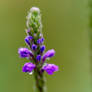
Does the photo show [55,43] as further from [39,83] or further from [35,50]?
[35,50]

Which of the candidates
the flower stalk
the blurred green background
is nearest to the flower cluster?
the flower stalk

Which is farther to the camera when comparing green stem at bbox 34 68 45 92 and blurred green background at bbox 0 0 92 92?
blurred green background at bbox 0 0 92 92

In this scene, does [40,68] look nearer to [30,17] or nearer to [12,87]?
[30,17]

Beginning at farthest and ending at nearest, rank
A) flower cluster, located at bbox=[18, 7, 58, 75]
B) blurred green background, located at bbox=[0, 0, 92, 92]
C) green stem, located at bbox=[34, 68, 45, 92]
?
blurred green background, located at bbox=[0, 0, 92, 92] < green stem, located at bbox=[34, 68, 45, 92] < flower cluster, located at bbox=[18, 7, 58, 75]

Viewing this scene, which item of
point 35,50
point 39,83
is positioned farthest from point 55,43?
point 35,50

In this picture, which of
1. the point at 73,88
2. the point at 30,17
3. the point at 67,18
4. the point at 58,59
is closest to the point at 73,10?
the point at 67,18

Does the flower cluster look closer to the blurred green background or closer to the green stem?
the green stem

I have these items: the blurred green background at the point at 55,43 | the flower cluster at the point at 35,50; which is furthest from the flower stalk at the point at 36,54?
the blurred green background at the point at 55,43

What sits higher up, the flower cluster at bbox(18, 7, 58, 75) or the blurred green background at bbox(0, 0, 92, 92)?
the blurred green background at bbox(0, 0, 92, 92)
